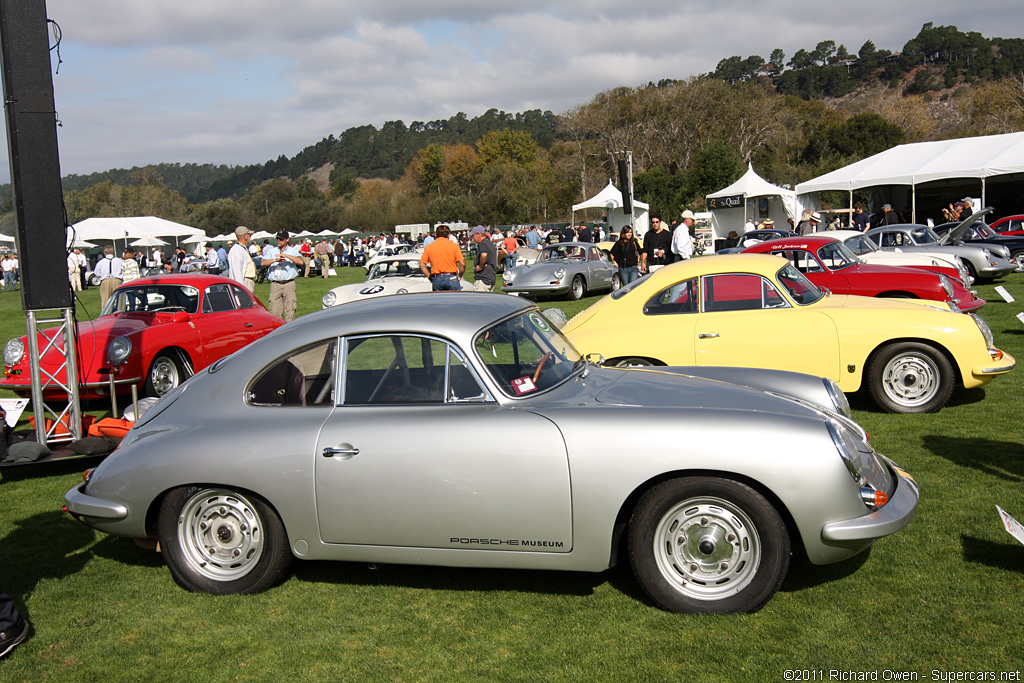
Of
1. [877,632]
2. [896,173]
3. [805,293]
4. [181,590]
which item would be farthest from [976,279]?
[181,590]

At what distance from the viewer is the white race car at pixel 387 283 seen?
17.3 m

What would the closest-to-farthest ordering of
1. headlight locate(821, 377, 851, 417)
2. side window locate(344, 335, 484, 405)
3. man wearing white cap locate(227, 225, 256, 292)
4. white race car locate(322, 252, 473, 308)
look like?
1. side window locate(344, 335, 484, 405)
2. headlight locate(821, 377, 851, 417)
3. man wearing white cap locate(227, 225, 256, 292)
4. white race car locate(322, 252, 473, 308)

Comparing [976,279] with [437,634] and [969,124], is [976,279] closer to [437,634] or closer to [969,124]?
[437,634]

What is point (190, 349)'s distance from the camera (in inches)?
383

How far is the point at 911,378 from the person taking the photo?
7.33 metres

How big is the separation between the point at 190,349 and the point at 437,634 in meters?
7.08

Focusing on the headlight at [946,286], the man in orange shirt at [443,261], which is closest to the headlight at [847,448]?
the headlight at [946,286]

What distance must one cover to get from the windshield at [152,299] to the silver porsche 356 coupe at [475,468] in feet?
20.0

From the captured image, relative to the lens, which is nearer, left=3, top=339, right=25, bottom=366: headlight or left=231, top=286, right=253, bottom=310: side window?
left=3, top=339, right=25, bottom=366: headlight

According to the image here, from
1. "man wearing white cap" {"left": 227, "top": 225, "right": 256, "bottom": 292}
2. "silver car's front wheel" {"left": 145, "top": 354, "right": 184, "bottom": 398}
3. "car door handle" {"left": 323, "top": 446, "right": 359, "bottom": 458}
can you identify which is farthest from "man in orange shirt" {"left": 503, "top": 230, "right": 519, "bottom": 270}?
"car door handle" {"left": 323, "top": 446, "right": 359, "bottom": 458}

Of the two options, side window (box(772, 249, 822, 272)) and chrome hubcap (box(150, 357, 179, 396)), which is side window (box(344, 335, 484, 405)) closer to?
chrome hubcap (box(150, 357, 179, 396))

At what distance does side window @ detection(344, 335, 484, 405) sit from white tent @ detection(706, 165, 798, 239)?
3263cm

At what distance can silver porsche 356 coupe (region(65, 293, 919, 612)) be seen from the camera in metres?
3.61

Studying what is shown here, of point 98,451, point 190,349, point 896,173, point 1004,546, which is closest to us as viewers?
point 1004,546
